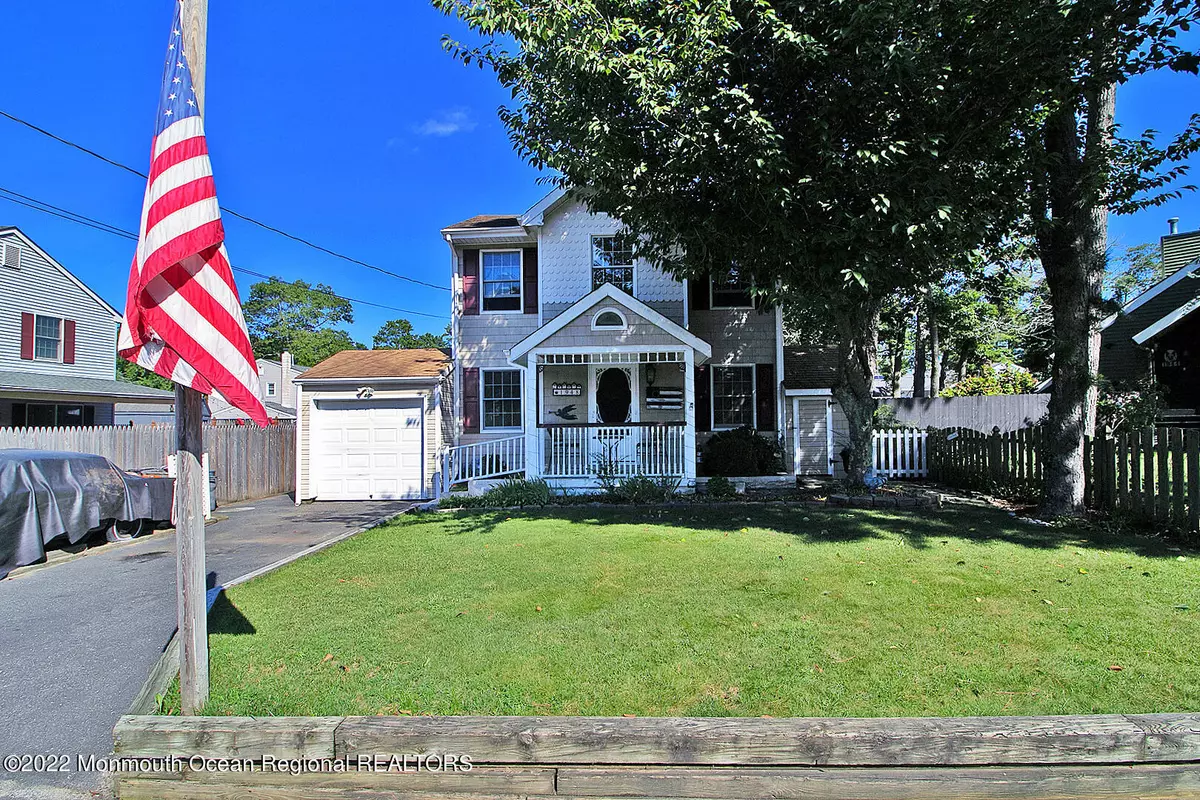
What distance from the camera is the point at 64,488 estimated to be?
8414 millimetres

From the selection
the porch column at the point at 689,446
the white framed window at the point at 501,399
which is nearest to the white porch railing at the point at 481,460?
the white framed window at the point at 501,399

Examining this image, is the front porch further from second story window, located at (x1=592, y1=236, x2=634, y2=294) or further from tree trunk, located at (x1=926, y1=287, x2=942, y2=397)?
tree trunk, located at (x1=926, y1=287, x2=942, y2=397)

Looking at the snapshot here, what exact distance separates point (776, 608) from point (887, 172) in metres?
5.89

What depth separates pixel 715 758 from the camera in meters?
2.91

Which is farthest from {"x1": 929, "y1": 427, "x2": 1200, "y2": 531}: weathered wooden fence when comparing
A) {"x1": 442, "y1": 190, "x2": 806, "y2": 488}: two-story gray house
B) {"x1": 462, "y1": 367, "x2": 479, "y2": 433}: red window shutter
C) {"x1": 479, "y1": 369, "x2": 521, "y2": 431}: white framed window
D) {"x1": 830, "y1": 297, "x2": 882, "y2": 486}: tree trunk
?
{"x1": 462, "y1": 367, "x2": 479, "y2": 433}: red window shutter

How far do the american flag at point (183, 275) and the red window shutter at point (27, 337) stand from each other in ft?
79.4

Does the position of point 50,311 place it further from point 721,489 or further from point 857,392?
point 857,392

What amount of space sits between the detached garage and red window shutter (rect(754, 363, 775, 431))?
7346 millimetres

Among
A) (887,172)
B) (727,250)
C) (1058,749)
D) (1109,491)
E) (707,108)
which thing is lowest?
(1058,749)

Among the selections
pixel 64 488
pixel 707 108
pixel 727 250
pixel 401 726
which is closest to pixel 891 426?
pixel 727 250

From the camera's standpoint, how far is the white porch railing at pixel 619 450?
12211 millimetres

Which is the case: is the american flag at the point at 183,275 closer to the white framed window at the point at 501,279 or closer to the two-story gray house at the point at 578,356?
the two-story gray house at the point at 578,356

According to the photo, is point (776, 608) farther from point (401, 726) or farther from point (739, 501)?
point (739, 501)

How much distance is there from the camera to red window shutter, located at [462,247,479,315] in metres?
14.9
